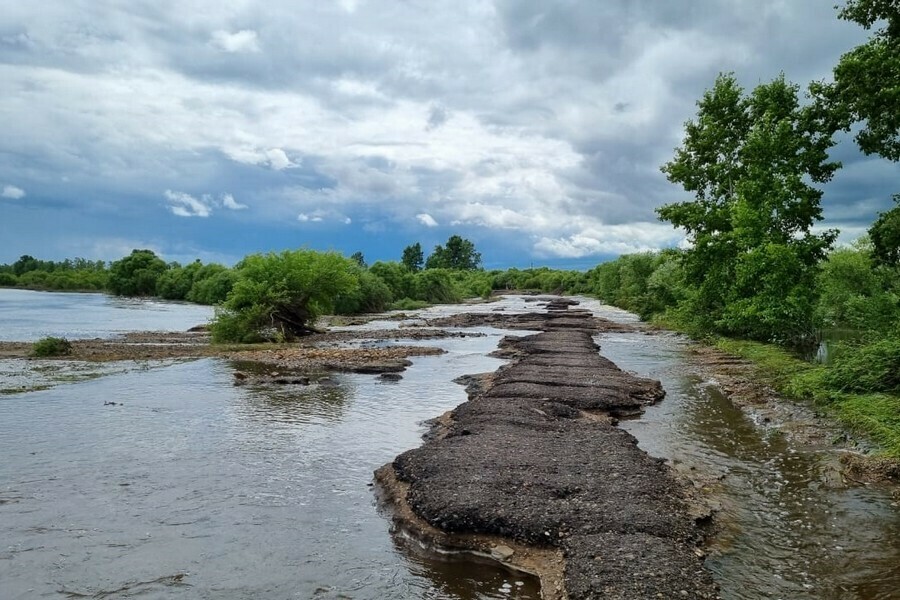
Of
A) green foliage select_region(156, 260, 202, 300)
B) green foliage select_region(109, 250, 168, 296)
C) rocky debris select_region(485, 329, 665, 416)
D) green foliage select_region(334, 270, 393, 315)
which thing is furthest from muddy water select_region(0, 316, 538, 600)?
green foliage select_region(109, 250, 168, 296)

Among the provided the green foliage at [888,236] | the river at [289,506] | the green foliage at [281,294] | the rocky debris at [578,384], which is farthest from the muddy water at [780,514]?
the green foliage at [281,294]

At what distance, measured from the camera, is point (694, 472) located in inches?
512

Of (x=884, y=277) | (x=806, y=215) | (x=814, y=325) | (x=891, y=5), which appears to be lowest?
(x=814, y=325)

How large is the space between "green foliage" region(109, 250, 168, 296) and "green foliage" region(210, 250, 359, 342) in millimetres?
89570

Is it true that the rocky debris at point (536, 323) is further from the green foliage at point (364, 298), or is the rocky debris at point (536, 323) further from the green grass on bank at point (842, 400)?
the green grass on bank at point (842, 400)

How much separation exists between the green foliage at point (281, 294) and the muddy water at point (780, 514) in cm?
3179

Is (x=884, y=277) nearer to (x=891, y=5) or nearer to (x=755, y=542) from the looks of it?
(x=891, y=5)

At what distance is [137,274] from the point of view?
417 feet

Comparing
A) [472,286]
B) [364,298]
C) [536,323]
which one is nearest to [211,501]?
[536,323]

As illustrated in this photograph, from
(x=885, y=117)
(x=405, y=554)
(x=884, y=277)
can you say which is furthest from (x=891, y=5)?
(x=405, y=554)

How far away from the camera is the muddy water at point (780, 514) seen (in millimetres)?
8258

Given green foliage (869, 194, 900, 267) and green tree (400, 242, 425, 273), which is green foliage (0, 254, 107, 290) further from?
Result: green foliage (869, 194, 900, 267)

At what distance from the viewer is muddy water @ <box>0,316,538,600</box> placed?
Result: 28.2 ft

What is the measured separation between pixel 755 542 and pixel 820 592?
1.53m
